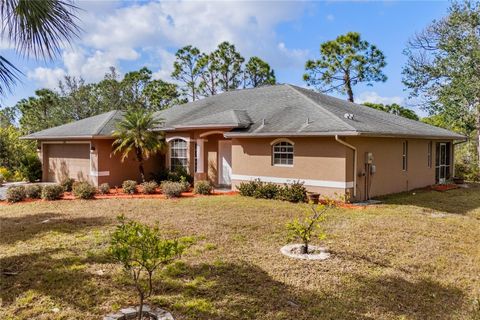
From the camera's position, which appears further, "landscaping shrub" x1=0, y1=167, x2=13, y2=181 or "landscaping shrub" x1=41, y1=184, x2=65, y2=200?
"landscaping shrub" x1=0, y1=167, x2=13, y2=181

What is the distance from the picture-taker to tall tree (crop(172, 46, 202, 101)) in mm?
41062

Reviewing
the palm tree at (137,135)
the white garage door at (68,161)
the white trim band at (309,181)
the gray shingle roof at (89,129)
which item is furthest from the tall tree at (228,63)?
the white trim band at (309,181)

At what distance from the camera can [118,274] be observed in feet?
20.9

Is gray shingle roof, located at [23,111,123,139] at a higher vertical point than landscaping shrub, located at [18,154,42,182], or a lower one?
higher

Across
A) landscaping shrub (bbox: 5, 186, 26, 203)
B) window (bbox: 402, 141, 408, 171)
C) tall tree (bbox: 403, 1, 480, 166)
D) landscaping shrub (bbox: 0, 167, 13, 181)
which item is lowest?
landscaping shrub (bbox: 5, 186, 26, 203)

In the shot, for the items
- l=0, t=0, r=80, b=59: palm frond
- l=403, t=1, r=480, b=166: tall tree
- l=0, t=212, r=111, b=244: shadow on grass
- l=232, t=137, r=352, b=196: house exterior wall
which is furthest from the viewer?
l=403, t=1, r=480, b=166: tall tree

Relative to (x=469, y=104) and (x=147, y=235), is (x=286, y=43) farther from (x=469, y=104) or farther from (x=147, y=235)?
(x=147, y=235)

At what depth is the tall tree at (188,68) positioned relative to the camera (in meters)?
41.1

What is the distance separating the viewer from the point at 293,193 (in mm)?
13766

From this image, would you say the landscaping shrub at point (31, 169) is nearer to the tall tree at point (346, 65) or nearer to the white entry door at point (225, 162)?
the white entry door at point (225, 162)

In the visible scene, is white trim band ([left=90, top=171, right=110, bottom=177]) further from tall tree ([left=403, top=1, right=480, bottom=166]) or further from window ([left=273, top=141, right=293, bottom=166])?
tall tree ([left=403, top=1, right=480, bottom=166])

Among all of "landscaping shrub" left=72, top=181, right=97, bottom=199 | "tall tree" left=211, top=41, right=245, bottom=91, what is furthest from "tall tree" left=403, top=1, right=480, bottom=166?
"landscaping shrub" left=72, top=181, right=97, bottom=199

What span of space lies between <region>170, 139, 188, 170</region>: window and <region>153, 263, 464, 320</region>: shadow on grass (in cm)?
1279

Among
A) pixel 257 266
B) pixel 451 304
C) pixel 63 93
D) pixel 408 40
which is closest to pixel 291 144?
pixel 257 266
